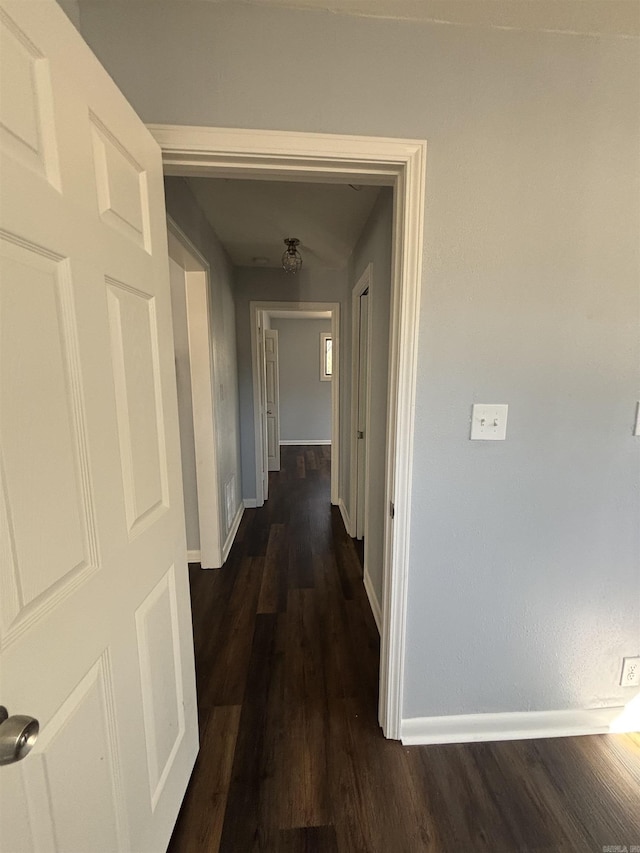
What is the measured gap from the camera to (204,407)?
2.38 metres

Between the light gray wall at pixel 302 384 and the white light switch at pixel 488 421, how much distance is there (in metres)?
5.36

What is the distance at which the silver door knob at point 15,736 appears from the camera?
50 centimetres

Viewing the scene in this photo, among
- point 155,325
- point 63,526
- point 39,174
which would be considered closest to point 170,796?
point 63,526

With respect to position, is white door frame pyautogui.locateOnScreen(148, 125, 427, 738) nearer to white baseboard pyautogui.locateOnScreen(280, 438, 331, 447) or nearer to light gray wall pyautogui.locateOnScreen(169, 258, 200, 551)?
light gray wall pyautogui.locateOnScreen(169, 258, 200, 551)

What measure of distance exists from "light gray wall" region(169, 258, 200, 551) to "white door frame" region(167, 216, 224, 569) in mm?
43

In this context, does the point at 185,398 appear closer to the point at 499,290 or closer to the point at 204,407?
the point at 204,407

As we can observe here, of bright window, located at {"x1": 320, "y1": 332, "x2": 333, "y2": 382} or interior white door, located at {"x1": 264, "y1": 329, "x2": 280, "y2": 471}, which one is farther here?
bright window, located at {"x1": 320, "y1": 332, "x2": 333, "y2": 382}

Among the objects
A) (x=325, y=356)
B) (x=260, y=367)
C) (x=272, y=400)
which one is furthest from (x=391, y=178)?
(x=325, y=356)

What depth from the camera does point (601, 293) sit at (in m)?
1.17

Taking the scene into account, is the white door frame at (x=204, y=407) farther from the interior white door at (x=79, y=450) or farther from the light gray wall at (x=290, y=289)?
the interior white door at (x=79, y=450)

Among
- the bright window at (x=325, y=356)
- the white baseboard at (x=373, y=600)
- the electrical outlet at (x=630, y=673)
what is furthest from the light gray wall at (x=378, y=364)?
the bright window at (x=325, y=356)

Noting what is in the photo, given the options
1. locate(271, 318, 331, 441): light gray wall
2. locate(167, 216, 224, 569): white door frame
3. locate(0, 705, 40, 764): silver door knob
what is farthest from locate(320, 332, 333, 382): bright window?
locate(0, 705, 40, 764): silver door knob

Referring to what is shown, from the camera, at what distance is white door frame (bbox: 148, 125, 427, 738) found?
1.03 m

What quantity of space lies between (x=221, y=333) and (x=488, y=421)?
218cm
